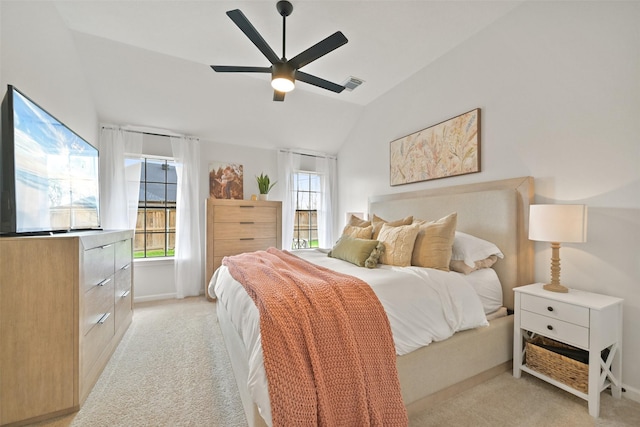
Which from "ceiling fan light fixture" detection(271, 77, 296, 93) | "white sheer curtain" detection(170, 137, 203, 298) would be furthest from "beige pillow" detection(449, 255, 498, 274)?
"white sheer curtain" detection(170, 137, 203, 298)

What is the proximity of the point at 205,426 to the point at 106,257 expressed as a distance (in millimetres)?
1460

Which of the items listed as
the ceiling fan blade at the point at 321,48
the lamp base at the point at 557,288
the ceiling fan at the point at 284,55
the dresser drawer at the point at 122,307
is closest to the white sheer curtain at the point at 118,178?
the dresser drawer at the point at 122,307

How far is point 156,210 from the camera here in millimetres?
3887

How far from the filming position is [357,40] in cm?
256

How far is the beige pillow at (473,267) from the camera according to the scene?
6.75 feet

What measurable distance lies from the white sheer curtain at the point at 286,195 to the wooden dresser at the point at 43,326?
296cm

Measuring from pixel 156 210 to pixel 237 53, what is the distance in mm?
2538

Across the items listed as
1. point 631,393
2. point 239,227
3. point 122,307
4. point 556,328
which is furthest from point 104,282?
point 631,393

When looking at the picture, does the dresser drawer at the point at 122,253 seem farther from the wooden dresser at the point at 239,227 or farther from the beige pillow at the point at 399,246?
the beige pillow at the point at 399,246

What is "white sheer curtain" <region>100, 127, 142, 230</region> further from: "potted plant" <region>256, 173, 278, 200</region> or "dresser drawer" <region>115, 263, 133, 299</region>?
"potted plant" <region>256, 173, 278, 200</region>

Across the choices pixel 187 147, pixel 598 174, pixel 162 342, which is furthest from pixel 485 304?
pixel 187 147

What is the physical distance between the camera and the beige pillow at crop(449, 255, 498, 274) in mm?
2057

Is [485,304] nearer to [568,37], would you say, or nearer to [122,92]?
[568,37]

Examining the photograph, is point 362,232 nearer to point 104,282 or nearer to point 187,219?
point 104,282
